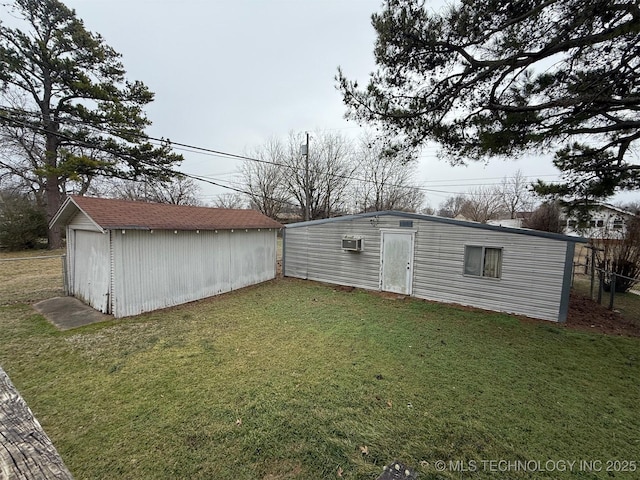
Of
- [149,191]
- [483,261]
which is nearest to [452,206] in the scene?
[483,261]

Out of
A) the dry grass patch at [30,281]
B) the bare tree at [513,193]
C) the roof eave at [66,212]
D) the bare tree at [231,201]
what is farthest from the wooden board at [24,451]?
the bare tree at [513,193]

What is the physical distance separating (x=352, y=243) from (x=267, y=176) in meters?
15.5

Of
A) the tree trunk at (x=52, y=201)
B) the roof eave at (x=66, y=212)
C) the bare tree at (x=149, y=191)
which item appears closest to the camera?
the roof eave at (x=66, y=212)

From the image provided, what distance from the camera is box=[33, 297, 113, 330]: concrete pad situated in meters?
5.48

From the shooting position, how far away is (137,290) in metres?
6.07

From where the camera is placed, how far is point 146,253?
6199mm

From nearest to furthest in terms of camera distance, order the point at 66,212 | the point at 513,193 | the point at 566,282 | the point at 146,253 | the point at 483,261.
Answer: the point at 566,282 → the point at 146,253 → the point at 66,212 → the point at 483,261 → the point at 513,193

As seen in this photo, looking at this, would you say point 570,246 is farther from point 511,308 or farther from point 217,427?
point 217,427

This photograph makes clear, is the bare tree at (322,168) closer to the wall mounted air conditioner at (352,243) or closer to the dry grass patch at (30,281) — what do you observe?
the wall mounted air conditioner at (352,243)

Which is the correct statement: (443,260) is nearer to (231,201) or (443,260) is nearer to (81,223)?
(81,223)

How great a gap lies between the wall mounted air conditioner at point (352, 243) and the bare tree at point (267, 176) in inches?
523

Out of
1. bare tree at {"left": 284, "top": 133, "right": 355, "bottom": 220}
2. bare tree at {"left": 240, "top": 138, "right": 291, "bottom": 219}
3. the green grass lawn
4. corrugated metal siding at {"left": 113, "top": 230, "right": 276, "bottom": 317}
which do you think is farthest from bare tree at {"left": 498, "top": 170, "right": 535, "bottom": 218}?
corrugated metal siding at {"left": 113, "top": 230, "right": 276, "bottom": 317}

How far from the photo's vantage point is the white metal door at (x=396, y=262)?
7.87 meters

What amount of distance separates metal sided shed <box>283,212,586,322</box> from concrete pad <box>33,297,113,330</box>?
6.03 metres
